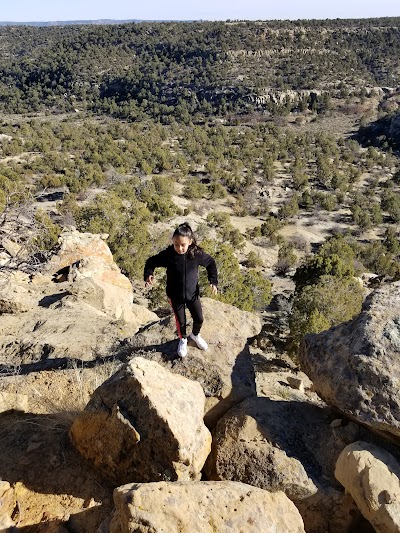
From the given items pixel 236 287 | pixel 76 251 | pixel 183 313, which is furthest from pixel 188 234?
pixel 236 287

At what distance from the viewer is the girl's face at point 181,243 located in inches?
191

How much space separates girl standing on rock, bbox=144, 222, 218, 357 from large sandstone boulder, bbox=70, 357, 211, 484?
1.20 m

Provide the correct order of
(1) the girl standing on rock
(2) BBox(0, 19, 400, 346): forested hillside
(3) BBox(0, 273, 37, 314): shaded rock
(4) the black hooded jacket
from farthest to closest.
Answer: (2) BBox(0, 19, 400, 346): forested hillside < (3) BBox(0, 273, 37, 314): shaded rock < (4) the black hooded jacket < (1) the girl standing on rock

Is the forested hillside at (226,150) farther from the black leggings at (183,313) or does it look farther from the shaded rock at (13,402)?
the black leggings at (183,313)

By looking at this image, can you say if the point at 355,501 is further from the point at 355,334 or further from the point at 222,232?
the point at 222,232

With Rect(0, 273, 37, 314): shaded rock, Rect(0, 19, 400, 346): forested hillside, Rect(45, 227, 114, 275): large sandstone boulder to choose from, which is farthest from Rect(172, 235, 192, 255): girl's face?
Rect(45, 227, 114, 275): large sandstone boulder

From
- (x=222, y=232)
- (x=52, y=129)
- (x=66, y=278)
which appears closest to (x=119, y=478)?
(x=66, y=278)

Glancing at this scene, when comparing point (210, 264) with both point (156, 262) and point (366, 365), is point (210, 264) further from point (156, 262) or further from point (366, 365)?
point (366, 365)

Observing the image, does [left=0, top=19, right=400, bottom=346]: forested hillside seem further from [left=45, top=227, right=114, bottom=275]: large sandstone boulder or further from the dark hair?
the dark hair

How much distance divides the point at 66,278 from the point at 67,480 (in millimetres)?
7260

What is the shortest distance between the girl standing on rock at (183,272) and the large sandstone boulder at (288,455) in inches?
46.3

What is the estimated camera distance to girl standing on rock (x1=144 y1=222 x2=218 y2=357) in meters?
4.96

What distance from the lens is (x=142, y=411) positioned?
3918mm

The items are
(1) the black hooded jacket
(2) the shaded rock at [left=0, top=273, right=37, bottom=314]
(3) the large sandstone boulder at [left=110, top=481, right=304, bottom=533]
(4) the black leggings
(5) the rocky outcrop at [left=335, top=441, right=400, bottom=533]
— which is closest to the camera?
(3) the large sandstone boulder at [left=110, top=481, right=304, bottom=533]
